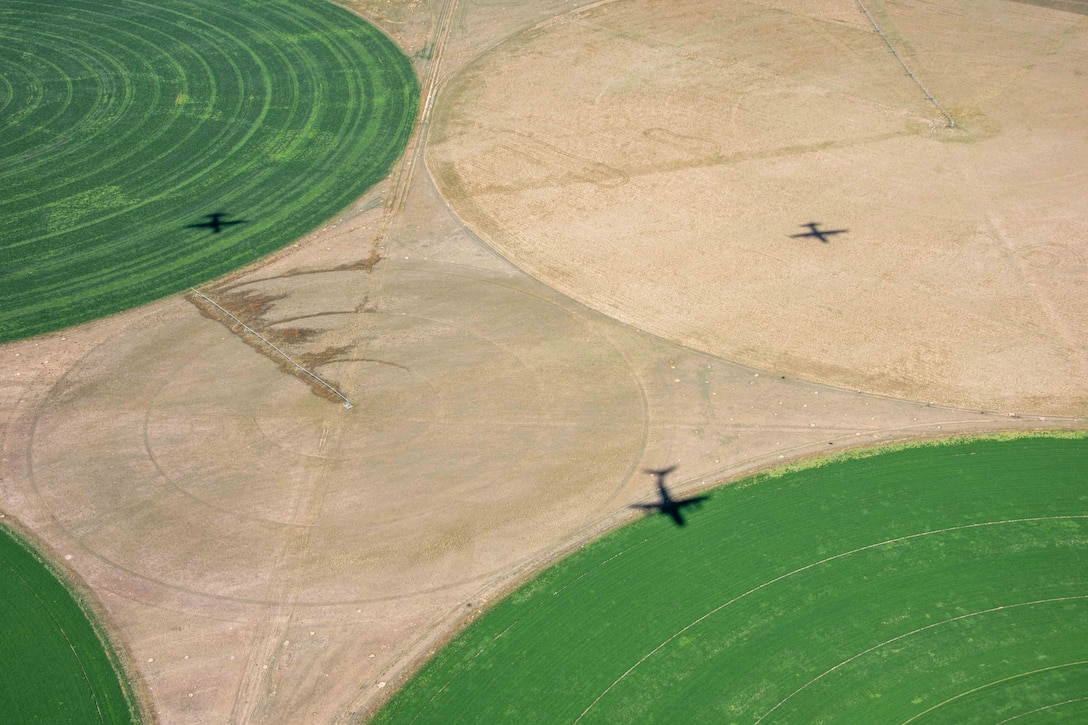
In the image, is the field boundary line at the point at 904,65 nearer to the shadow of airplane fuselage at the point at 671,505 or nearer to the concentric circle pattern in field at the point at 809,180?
the concentric circle pattern in field at the point at 809,180

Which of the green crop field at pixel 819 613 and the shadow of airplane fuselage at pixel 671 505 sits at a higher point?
the shadow of airplane fuselage at pixel 671 505

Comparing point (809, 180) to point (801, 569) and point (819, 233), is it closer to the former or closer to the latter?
point (819, 233)

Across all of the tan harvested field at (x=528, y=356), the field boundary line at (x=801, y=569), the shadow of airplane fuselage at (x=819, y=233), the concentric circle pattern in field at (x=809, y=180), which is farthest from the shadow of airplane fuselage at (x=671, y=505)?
the shadow of airplane fuselage at (x=819, y=233)

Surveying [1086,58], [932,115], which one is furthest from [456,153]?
[1086,58]

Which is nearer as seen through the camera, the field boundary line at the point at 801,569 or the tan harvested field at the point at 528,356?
the field boundary line at the point at 801,569

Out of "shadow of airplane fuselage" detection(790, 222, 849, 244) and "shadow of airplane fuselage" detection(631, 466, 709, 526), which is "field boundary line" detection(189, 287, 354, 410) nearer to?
"shadow of airplane fuselage" detection(631, 466, 709, 526)
